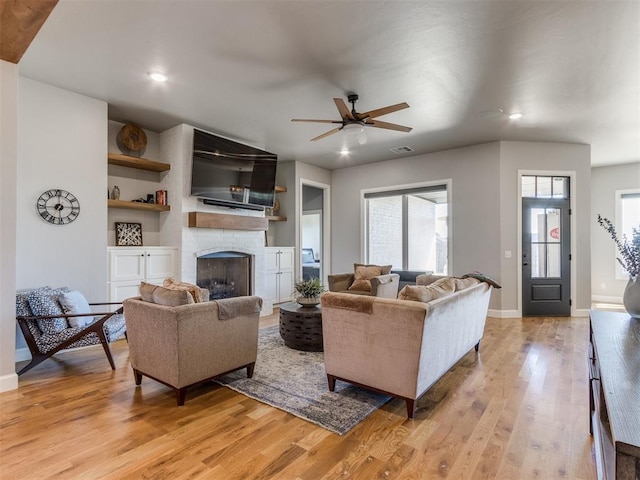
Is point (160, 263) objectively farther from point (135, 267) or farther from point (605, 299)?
point (605, 299)

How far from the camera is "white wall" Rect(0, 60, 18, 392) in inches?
105

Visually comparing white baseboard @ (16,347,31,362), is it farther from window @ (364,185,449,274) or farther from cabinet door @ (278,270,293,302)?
window @ (364,185,449,274)

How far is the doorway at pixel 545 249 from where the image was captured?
18.1 ft

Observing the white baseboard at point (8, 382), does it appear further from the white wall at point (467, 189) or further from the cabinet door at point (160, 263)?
the white wall at point (467, 189)

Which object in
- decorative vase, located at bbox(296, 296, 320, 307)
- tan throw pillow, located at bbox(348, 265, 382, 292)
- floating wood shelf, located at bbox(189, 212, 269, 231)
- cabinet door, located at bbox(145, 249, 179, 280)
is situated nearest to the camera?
decorative vase, located at bbox(296, 296, 320, 307)

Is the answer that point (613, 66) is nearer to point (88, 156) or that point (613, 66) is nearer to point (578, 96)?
point (578, 96)

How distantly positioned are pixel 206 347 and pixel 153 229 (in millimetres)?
3024

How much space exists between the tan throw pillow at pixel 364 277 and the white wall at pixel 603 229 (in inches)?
184

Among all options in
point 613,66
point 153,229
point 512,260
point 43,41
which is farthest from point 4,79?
point 512,260

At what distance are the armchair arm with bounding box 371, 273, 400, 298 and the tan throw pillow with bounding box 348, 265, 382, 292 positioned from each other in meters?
0.26

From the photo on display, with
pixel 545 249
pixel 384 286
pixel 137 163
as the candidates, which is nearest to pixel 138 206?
pixel 137 163

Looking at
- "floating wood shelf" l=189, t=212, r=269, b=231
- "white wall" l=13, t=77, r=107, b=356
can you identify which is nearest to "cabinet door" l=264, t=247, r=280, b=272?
"floating wood shelf" l=189, t=212, r=269, b=231

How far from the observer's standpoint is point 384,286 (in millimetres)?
4855

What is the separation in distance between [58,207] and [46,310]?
1.21 m
